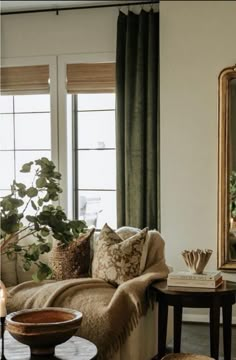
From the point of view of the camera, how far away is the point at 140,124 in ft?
15.6

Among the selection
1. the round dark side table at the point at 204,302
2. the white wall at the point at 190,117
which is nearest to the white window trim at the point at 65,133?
the white wall at the point at 190,117

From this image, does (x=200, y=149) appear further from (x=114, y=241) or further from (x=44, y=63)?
(x=44, y=63)

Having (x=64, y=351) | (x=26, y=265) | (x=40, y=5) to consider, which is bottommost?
(x=64, y=351)

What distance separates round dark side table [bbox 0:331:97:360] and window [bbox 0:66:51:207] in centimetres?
289

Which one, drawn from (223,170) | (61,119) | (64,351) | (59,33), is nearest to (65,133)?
(61,119)

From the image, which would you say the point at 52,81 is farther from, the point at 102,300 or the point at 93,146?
the point at 102,300

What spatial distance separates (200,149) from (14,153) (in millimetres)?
1919

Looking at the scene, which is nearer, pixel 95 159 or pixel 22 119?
pixel 95 159

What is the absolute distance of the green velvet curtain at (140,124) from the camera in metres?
4.71

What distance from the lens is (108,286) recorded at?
3.57 meters

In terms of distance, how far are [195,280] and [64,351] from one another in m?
1.16

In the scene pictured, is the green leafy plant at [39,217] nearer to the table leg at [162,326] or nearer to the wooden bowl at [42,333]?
the wooden bowl at [42,333]

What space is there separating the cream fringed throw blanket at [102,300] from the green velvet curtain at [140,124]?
97cm

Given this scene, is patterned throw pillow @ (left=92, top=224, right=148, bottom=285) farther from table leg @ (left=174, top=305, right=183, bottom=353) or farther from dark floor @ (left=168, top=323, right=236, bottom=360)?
dark floor @ (left=168, top=323, right=236, bottom=360)
